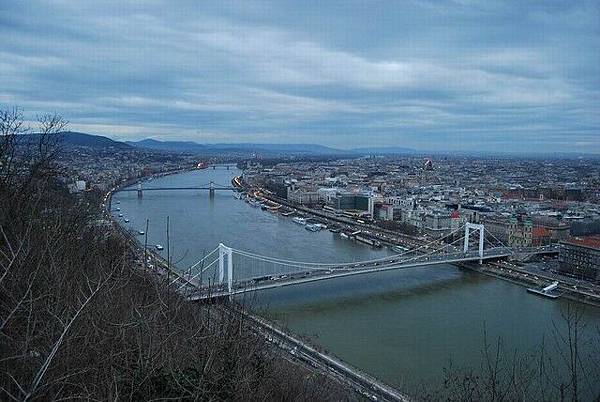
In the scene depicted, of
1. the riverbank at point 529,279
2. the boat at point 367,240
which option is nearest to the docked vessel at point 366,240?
the boat at point 367,240

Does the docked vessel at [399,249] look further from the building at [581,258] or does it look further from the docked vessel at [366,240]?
the building at [581,258]

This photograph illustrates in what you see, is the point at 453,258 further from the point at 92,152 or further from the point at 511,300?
the point at 92,152

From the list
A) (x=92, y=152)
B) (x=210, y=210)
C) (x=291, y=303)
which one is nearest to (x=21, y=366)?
(x=291, y=303)

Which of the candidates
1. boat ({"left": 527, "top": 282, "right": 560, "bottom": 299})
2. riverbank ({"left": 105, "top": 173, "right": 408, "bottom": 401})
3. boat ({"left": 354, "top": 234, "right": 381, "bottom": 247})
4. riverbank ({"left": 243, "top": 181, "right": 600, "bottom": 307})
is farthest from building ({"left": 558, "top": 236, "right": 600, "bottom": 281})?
riverbank ({"left": 105, "top": 173, "right": 408, "bottom": 401})

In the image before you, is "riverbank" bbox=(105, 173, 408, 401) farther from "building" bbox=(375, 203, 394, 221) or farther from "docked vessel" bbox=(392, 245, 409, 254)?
"building" bbox=(375, 203, 394, 221)

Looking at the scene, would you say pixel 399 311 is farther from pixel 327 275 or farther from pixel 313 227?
pixel 313 227

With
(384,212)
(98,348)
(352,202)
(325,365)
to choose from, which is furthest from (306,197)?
(98,348)
